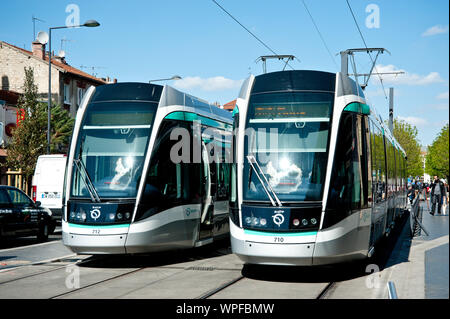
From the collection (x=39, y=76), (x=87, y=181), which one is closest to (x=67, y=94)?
(x=39, y=76)

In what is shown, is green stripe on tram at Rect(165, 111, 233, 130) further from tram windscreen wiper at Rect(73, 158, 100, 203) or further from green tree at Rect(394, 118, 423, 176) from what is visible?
green tree at Rect(394, 118, 423, 176)

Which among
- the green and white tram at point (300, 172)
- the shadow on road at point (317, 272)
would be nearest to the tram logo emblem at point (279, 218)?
the green and white tram at point (300, 172)

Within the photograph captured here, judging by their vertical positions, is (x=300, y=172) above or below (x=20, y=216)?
above

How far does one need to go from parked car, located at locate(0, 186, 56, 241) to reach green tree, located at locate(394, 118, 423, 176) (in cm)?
6530

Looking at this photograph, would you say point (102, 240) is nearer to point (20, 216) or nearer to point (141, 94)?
point (141, 94)

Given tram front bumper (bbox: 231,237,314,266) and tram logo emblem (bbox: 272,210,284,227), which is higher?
tram logo emblem (bbox: 272,210,284,227)

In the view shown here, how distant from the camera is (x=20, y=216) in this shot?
16.1 m

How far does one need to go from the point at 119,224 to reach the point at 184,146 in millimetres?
1990

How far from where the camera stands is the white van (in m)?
21.2

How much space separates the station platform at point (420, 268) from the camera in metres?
3.56

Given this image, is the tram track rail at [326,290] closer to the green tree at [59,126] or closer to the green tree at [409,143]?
the green tree at [59,126]

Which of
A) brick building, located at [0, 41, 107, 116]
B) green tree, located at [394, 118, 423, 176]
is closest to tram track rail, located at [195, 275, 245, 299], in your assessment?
brick building, located at [0, 41, 107, 116]

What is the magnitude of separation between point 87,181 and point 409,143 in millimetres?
74470
